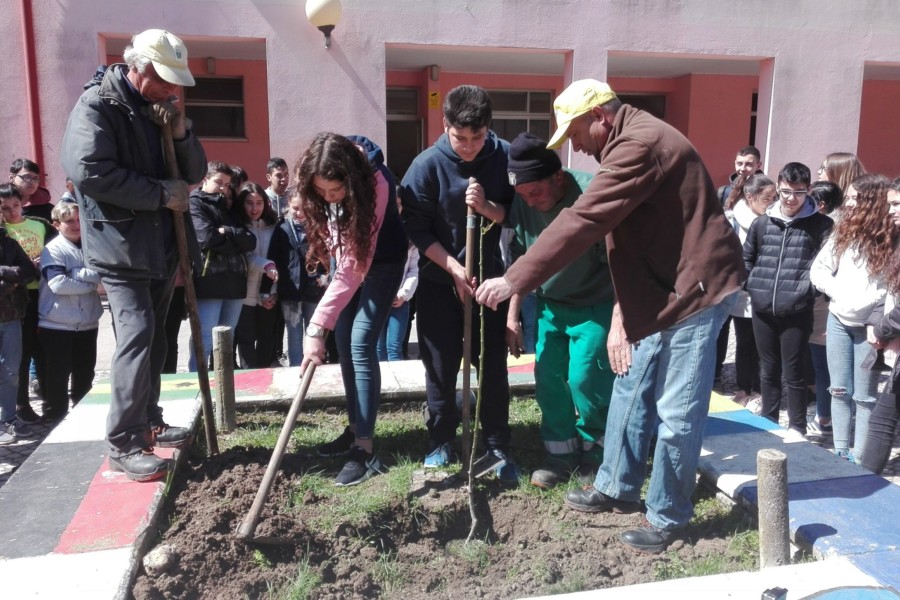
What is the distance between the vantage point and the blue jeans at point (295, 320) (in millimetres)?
5977

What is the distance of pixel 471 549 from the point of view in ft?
10.4

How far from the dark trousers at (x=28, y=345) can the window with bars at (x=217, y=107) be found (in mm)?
6554

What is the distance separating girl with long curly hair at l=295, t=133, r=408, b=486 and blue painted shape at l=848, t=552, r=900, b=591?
7.20ft

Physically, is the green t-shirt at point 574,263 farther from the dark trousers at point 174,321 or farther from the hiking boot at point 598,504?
the dark trousers at point 174,321

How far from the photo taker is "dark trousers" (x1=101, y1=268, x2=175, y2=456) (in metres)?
3.35

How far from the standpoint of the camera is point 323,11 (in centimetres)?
827

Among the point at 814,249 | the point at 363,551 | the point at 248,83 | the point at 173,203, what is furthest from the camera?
the point at 248,83

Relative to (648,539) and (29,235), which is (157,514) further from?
(29,235)

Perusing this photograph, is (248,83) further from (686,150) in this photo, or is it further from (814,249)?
(686,150)

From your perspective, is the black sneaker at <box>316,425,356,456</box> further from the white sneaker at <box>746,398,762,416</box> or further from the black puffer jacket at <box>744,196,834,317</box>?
the white sneaker at <box>746,398,762,416</box>

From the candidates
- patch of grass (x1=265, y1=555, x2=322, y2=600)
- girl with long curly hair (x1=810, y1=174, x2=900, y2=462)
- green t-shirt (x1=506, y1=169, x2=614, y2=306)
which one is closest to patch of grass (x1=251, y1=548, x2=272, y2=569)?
patch of grass (x1=265, y1=555, x2=322, y2=600)

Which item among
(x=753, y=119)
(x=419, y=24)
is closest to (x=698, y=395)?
(x=419, y=24)

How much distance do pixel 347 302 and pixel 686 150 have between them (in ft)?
5.52

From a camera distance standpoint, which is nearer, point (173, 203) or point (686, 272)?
point (686, 272)
